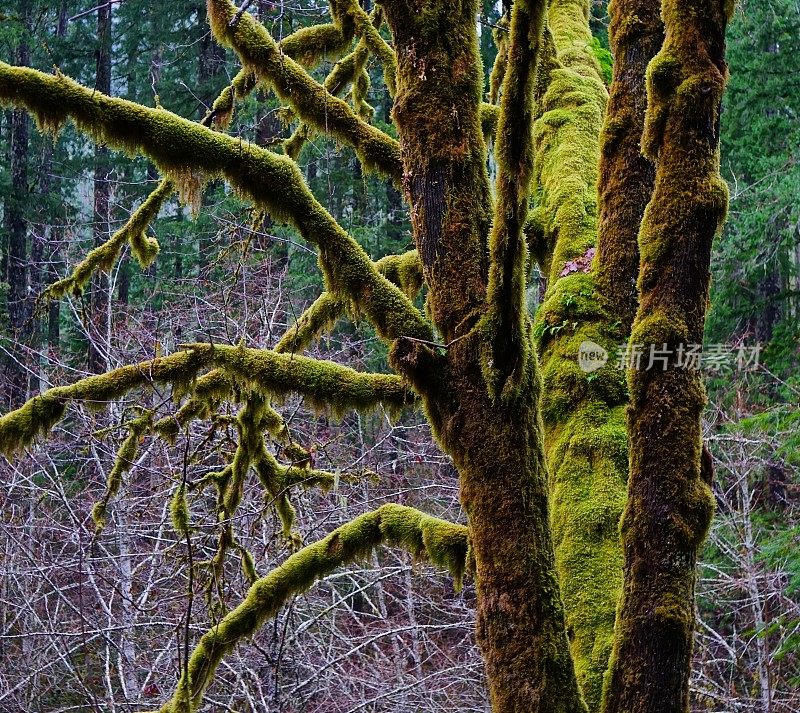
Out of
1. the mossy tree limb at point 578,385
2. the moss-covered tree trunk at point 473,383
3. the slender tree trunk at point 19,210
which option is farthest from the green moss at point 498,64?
the slender tree trunk at point 19,210

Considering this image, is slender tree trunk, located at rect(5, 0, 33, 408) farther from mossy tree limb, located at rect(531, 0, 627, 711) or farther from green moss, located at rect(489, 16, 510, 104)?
mossy tree limb, located at rect(531, 0, 627, 711)

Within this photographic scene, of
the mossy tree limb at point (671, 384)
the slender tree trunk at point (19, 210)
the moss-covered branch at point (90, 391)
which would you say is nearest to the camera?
the mossy tree limb at point (671, 384)

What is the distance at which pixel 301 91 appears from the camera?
12.3 feet

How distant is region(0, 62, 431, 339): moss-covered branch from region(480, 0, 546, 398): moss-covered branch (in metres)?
0.40

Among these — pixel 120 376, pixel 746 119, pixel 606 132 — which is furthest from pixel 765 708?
pixel 746 119

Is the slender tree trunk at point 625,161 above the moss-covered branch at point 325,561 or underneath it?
above

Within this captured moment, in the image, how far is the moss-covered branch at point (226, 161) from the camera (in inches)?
114

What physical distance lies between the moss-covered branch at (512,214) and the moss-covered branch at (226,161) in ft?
1.31

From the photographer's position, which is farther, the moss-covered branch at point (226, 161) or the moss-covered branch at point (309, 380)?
the moss-covered branch at point (309, 380)

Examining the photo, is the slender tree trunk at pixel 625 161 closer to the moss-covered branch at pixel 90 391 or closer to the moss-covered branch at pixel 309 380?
the moss-covered branch at pixel 309 380

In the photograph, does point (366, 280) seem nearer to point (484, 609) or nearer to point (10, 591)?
point (484, 609)

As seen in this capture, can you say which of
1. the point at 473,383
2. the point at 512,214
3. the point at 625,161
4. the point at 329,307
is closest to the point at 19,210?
the point at 329,307

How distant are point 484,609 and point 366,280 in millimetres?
1239

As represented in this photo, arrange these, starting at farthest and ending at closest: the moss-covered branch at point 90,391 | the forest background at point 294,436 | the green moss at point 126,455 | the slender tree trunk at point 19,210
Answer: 1. the slender tree trunk at point 19,210
2. the forest background at point 294,436
3. the green moss at point 126,455
4. the moss-covered branch at point 90,391
